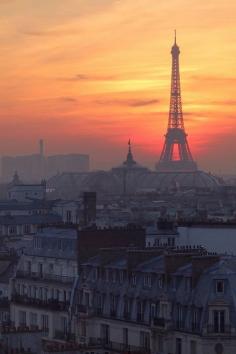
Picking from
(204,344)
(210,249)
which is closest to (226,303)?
(204,344)

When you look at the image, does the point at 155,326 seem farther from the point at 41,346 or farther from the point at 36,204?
the point at 36,204

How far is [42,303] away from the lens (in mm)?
56656

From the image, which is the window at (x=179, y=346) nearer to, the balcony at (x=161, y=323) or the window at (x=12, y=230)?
the balcony at (x=161, y=323)

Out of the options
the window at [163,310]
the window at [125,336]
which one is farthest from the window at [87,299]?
the window at [163,310]

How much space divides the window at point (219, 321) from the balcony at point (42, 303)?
9.40 metres

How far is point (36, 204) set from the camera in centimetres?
14312

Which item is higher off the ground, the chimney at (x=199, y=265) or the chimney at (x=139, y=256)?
the chimney at (x=139, y=256)

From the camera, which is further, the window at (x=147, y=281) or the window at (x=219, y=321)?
the window at (x=147, y=281)

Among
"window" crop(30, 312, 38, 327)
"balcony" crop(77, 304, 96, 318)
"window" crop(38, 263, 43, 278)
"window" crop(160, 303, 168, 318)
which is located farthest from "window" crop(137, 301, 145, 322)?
"window" crop(38, 263, 43, 278)

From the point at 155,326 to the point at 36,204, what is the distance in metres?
95.7

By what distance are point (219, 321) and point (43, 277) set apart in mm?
13244

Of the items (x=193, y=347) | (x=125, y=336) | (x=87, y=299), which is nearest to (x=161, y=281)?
(x=125, y=336)

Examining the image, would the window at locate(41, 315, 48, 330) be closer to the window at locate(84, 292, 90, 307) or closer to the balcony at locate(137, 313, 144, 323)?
the window at locate(84, 292, 90, 307)

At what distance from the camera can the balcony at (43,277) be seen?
183 feet
